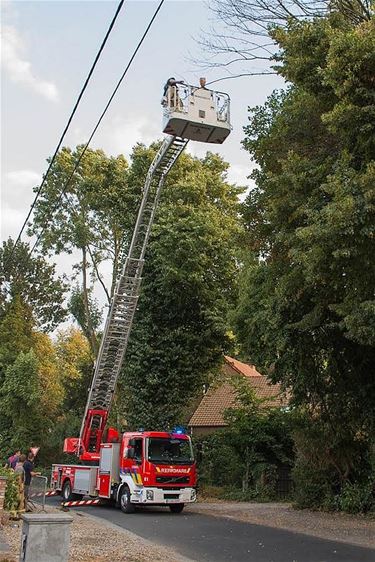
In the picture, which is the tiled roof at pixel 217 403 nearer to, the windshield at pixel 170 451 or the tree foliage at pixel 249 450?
the tree foliage at pixel 249 450

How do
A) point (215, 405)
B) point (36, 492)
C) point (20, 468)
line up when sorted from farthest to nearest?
point (215, 405) < point (36, 492) < point (20, 468)

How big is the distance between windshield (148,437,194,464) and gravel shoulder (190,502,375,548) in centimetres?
184

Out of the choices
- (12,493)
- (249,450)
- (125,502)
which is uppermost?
(249,450)

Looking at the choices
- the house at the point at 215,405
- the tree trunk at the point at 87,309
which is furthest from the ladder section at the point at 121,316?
the house at the point at 215,405

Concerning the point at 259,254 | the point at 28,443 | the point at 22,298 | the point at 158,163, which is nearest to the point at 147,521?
the point at 259,254

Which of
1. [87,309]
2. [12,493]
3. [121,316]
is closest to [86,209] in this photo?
[87,309]

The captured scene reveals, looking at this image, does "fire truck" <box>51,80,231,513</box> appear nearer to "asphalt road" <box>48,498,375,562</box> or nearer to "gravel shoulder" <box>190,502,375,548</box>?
"asphalt road" <box>48,498,375,562</box>

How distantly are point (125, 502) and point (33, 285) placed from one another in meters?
30.7

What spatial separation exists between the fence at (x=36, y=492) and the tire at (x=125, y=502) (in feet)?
8.49

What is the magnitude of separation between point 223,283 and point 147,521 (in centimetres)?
1255

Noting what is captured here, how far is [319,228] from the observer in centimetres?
941

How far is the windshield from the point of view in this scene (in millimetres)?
18609

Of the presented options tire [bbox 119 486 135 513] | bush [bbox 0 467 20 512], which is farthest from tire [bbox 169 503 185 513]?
bush [bbox 0 467 20 512]

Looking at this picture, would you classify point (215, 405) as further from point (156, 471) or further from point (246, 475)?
point (156, 471)
